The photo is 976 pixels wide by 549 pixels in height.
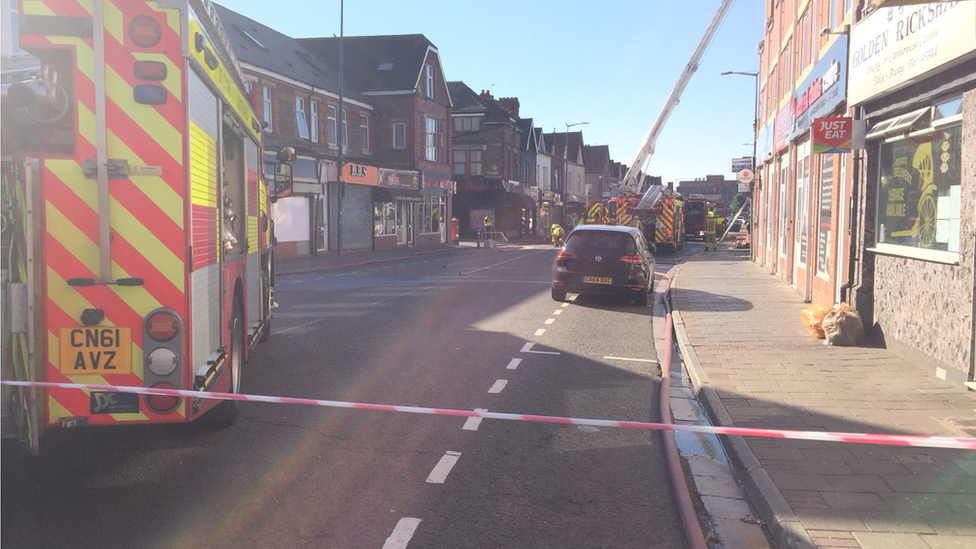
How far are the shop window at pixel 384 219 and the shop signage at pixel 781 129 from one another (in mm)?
20093

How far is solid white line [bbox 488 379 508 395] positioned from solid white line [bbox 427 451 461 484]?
1.92 metres

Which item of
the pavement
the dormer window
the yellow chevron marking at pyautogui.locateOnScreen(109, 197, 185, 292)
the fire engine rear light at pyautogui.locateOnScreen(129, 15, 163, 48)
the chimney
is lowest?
the pavement

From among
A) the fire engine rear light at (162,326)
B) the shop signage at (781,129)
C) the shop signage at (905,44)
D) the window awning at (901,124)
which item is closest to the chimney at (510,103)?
the shop signage at (781,129)

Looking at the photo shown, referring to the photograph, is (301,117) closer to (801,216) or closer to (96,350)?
(801,216)

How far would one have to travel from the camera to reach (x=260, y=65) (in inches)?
1095

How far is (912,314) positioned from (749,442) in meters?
3.83

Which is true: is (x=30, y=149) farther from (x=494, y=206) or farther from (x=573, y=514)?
(x=494, y=206)

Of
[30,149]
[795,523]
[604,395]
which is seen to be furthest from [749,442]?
[30,149]

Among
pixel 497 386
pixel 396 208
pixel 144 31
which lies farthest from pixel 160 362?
pixel 396 208

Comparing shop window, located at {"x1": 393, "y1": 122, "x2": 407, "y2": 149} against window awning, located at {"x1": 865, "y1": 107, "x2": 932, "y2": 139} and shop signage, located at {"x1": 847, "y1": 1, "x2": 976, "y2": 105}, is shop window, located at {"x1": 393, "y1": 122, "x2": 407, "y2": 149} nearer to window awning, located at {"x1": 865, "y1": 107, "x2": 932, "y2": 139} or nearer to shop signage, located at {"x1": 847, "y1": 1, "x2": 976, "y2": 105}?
shop signage, located at {"x1": 847, "y1": 1, "x2": 976, "y2": 105}

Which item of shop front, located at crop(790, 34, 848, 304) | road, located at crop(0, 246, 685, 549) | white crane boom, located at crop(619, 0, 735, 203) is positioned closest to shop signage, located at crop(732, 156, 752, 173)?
white crane boom, located at crop(619, 0, 735, 203)

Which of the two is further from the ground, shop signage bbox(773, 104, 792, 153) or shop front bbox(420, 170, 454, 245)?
shop signage bbox(773, 104, 792, 153)

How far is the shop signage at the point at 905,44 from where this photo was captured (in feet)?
22.3

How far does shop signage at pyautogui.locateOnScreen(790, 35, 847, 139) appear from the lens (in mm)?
11305
